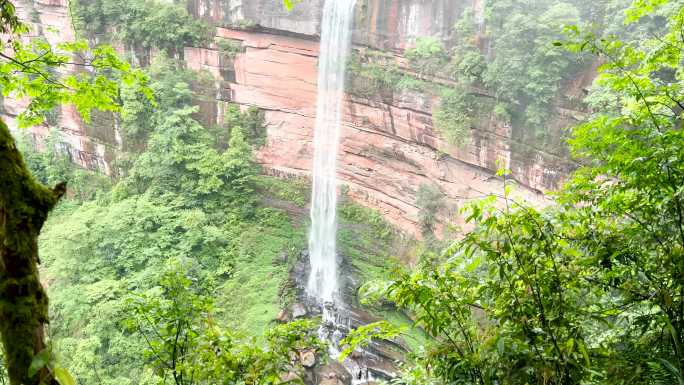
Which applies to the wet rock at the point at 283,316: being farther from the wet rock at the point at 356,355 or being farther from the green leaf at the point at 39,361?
the green leaf at the point at 39,361

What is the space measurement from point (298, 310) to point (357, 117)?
583 cm

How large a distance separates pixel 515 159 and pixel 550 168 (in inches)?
35.9

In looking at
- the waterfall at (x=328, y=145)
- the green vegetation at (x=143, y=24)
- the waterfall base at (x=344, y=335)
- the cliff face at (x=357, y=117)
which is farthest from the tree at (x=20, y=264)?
the green vegetation at (x=143, y=24)

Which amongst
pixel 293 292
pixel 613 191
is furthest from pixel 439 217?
pixel 613 191

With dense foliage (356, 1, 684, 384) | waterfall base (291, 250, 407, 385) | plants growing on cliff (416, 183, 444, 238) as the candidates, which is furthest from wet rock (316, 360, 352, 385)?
dense foliage (356, 1, 684, 384)

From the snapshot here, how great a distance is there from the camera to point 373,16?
1250 centimetres

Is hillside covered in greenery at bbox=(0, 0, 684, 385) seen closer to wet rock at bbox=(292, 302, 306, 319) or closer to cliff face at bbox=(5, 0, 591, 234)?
wet rock at bbox=(292, 302, 306, 319)

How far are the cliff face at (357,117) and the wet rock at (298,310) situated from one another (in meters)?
3.63

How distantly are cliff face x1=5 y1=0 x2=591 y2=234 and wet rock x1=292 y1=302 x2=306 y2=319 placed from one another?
3629 mm

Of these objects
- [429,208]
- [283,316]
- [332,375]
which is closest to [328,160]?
[429,208]

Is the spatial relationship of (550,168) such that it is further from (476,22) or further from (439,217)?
(476,22)

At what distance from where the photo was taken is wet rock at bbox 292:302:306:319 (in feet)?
36.5

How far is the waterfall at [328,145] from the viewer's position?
500 inches

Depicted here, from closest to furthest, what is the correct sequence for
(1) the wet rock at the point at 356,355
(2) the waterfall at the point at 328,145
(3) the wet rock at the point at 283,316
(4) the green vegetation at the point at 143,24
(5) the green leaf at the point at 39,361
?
(5) the green leaf at the point at 39,361 → (1) the wet rock at the point at 356,355 → (3) the wet rock at the point at 283,316 → (2) the waterfall at the point at 328,145 → (4) the green vegetation at the point at 143,24
